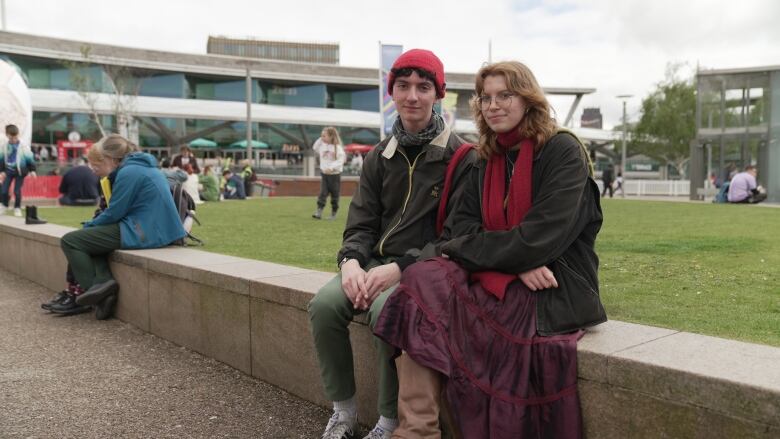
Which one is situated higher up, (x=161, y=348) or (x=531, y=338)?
(x=531, y=338)

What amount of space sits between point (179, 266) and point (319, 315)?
2.01 m

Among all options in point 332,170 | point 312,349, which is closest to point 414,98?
point 312,349

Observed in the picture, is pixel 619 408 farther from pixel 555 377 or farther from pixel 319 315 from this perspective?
pixel 319 315

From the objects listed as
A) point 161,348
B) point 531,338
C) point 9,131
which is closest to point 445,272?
point 531,338

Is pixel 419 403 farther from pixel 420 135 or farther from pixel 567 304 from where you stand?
pixel 420 135

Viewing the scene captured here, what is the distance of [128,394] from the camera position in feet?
12.4

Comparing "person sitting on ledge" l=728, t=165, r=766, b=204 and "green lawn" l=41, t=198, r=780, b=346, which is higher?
"person sitting on ledge" l=728, t=165, r=766, b=204

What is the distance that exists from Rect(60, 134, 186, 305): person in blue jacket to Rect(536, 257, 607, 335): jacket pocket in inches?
161

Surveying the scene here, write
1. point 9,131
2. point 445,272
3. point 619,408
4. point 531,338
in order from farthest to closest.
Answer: point 9,131 → point 445,272 → point 531,338 → point 619,408

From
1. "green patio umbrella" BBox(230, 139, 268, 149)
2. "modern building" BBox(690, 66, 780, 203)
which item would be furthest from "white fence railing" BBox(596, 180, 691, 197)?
"green patio umbrella" BBox(230, 139, 268, 149)

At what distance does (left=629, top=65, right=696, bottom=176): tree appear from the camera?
47.1m

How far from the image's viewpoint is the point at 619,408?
217 centimetres

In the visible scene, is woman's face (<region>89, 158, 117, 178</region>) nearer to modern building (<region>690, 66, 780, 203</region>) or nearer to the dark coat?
the dark coat

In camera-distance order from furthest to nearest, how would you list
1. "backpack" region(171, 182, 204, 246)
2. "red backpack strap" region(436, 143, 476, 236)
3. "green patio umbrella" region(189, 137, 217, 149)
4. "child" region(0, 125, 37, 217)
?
"green patio umbrella" region(189, 137, 217, 149), "child" region(0, 125, 37, 217), "backpack" region(171, 182, 204, 246), "red backpack strap" region(436, 143, 476, 236)
